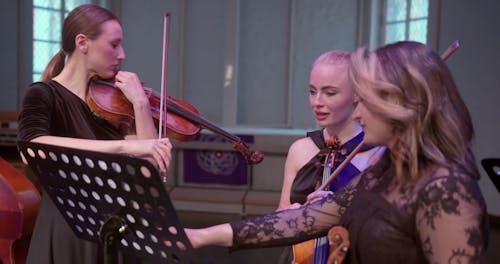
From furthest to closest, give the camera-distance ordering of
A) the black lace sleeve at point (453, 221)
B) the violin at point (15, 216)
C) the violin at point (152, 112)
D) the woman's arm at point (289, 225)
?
the violin at point (15, 216), the violin at point (152, 112), the woman's arm at point (289, 225), the black lace sleeve at point (453, 221)

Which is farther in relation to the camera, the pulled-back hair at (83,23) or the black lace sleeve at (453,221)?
the pulled-back hair at (83,23)

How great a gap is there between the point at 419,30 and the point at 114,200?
205 inches

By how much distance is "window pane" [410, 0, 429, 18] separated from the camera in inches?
229

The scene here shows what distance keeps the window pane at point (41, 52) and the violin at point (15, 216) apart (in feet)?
14.0

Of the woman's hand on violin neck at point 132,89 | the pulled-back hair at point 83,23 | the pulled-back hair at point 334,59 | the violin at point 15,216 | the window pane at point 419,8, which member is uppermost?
the window pane at point 419,8

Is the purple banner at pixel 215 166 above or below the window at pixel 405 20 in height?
below

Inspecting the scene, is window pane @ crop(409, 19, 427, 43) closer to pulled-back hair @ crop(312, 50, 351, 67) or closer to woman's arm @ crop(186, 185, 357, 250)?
pulled-back hair @ crop(312, 50, 351, 67)

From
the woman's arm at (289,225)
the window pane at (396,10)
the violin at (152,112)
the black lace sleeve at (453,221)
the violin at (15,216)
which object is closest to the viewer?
the black lace sleeve at (453,221)

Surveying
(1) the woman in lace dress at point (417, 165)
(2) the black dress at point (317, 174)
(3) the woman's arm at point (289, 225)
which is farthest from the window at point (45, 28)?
(1) the woman in lace dress at point (417, 165)

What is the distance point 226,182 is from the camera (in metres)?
5.86

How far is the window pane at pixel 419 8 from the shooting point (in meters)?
5.82

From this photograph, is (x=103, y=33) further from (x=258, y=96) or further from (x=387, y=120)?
(x=258, y=96)

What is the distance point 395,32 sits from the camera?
6219 mm

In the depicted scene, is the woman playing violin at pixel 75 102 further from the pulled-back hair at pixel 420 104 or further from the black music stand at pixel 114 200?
the pulled-back hair at pixel 420 104
